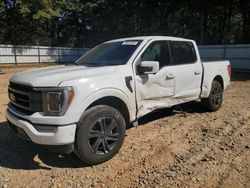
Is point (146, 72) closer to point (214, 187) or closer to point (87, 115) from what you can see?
point (87, 115)

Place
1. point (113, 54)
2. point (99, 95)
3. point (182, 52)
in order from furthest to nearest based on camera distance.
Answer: point (182, 52) < point (113, 54) < point (99, 95)

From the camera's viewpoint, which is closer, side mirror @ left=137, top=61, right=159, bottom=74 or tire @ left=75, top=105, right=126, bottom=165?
tire @ left=75, top=105, right=126, bottom=165

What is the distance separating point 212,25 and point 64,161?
126ft

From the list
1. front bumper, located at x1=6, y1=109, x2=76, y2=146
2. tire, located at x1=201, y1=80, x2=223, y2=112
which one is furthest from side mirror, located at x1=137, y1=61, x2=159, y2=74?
tire, located at x1=201, y1=80, x2=223, y2=112

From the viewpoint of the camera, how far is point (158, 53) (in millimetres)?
4973

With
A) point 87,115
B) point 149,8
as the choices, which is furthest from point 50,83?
point 149,8

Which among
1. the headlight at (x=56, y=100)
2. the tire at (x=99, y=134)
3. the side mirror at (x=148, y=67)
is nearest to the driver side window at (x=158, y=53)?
the side mirror at (x=148, y=67)

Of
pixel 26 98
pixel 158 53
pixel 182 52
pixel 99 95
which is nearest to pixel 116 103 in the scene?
pixel 99 95

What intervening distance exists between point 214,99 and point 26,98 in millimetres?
4690

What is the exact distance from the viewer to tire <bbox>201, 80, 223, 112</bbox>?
20.8 feet

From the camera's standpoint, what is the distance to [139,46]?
4.57 m

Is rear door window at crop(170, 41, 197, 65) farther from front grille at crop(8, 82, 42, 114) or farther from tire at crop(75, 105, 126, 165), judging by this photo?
front grille at crop(8, 82, 42, 114)

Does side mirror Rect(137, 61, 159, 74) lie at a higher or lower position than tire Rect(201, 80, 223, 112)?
higher

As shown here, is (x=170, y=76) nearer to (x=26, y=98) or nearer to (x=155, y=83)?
(x=155, y=83)
